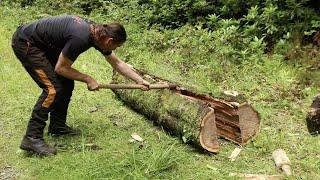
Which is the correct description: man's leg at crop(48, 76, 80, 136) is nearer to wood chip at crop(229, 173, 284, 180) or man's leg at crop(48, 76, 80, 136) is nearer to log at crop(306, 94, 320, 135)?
wood chip at crop(229, 173, 284, 180)

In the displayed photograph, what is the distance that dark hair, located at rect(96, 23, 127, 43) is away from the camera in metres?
4.39

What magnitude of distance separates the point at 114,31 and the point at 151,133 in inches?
62.7

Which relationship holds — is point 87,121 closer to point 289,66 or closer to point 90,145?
point 90,145

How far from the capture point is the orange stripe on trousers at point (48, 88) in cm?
477

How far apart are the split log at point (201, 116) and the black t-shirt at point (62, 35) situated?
3.19ft

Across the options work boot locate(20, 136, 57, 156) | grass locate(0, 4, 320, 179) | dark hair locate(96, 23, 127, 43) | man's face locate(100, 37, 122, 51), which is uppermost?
dark hair locate(96, 23, 127, 43)

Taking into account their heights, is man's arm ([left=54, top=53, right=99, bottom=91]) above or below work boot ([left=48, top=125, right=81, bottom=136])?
above

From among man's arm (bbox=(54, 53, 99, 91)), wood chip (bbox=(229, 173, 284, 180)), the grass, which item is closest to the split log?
the grass

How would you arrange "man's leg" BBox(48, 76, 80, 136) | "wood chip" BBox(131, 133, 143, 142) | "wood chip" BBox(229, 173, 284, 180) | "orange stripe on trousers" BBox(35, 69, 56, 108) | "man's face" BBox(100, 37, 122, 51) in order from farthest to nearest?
"wood chip" BBox(131, 133, 143, 142) → "man's leg" BBox(48, 76, 80, 136) → "orange stripe on trousers" BBox(35, 69, 56, 108) → "man's face" BBox(100, 37, 122, 51) → "wood chip" BBox(229, 173, 284, 180)

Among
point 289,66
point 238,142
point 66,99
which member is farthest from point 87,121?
point 289,66

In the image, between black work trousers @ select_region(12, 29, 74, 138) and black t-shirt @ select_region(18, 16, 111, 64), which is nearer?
black t-shirt @ select_region(18, 16, 111, 64)

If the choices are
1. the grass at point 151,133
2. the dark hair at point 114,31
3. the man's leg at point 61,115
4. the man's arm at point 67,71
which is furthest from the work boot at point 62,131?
the dark hair at point 114,31

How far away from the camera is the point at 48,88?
479 cm

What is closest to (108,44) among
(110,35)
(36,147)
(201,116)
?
(110,35)
